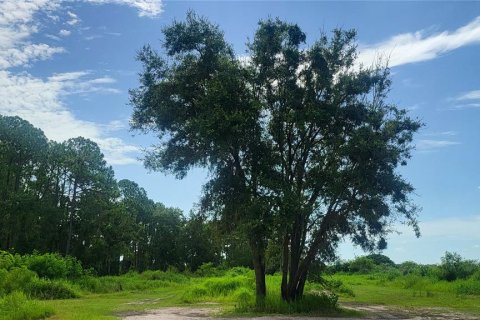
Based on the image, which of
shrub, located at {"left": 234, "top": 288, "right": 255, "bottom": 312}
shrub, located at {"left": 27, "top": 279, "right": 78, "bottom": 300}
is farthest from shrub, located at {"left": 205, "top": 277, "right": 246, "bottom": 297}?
shrub, located at {"left": 27, "top": 279, "right": 78, "bottom": 300}

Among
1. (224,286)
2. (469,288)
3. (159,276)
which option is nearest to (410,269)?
(469,288)

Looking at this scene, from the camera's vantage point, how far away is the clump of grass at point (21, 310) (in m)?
18.4

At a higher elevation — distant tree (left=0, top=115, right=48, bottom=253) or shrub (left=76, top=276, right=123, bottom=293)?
distant tree (left=0, top=115, right=48, bottom=253)

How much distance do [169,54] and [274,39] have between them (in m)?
5.66

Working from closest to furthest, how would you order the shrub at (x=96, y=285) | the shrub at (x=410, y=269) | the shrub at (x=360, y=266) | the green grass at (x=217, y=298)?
the green grass at (x=217, y=298) → the shrub at (x=96, y=285) → the shrub at (x=410, y=269) → the shrub at (x=360, y=266)

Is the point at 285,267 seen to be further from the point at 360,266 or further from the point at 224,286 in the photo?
the point at 360,266

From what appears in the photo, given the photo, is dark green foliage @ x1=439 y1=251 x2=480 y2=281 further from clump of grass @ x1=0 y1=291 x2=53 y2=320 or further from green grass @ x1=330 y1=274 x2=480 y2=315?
clump of grass @ x1=0 y1=291 x2=53 y2=320

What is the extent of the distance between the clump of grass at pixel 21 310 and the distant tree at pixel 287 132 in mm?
9445

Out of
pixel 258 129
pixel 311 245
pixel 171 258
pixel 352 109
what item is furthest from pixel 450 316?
pixel 171 258

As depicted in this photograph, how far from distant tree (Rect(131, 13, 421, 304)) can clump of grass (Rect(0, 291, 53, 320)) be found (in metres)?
9.44

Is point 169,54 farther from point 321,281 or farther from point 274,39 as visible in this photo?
point 321,281

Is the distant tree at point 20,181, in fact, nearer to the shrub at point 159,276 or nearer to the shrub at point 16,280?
the shrub at point 159,276

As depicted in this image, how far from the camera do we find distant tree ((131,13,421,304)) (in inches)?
966

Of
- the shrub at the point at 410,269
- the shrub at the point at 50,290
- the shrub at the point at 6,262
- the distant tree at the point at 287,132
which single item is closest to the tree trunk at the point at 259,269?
the distant tree at the point at 287,132
